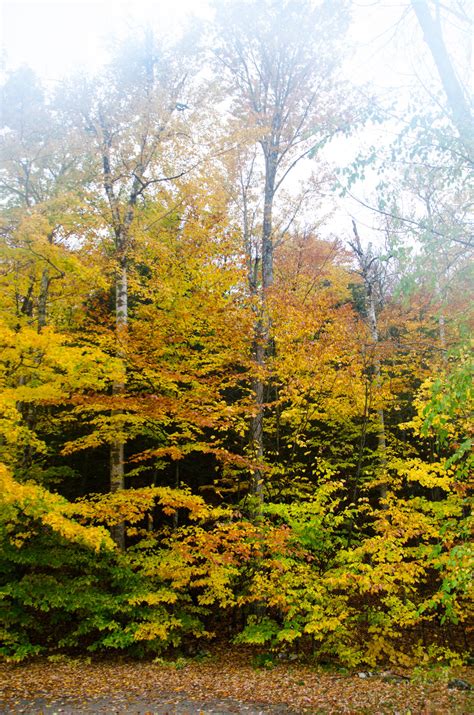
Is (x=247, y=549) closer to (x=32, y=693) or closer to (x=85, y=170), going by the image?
(x=32, y=693)

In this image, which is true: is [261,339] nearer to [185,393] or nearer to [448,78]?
[185,393]

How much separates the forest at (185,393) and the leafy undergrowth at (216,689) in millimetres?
570

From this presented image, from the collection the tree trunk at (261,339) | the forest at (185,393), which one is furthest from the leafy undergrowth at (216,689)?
the tree trunk at (261,339)

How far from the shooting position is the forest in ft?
31.9

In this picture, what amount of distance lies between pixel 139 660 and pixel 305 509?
475cm

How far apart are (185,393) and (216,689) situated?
5.54 m

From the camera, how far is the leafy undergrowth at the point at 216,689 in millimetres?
7242

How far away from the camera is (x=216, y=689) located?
331 inches

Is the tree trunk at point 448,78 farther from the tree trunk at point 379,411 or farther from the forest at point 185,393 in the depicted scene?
the tree trunk at point 379,411

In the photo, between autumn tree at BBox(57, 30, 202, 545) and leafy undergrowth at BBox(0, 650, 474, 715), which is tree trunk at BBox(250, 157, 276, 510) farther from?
leafy undergrowth at BBox(0, 650, 474, 715)

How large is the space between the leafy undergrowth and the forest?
0.57 m

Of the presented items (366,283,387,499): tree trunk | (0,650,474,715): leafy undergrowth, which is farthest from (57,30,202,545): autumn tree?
(0,650,474,715): leafy undergrowth

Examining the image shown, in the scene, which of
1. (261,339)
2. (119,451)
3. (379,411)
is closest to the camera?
(119,451)

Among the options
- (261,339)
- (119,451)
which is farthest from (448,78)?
(119,451)
